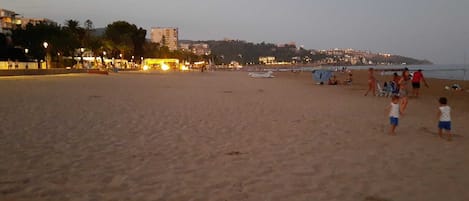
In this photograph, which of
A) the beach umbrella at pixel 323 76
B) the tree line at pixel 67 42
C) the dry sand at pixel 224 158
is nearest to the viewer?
the dry sand at pixel 224 158

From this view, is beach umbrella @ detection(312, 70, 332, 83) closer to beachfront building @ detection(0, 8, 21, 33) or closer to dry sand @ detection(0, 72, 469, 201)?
dry sand @ detection(0, 72, 469, 201)

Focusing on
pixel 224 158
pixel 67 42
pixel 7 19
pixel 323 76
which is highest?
pixel 7 19

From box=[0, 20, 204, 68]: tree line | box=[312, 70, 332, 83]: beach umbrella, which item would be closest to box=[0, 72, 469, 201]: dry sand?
box=[312, 70, 332, 83]: beach umbrella

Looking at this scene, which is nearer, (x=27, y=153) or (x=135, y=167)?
(x=135, y=167)

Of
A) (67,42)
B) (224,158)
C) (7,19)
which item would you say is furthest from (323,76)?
(7,19)

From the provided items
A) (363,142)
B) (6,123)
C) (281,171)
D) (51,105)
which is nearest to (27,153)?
(6,123)

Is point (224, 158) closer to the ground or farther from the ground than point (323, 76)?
closer to the ground

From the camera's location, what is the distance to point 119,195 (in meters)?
4.64

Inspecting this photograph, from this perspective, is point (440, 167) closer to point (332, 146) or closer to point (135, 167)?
point (332, 146)

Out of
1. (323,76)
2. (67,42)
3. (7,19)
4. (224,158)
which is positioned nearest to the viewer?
(224,158)

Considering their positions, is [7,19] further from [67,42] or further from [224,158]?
[224,158]

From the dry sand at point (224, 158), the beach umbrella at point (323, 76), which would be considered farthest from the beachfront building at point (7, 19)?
the dry sand at point (224, 158)

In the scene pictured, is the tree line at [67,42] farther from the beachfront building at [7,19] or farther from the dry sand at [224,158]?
the dry sand at [224,158]

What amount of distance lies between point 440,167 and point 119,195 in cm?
476
